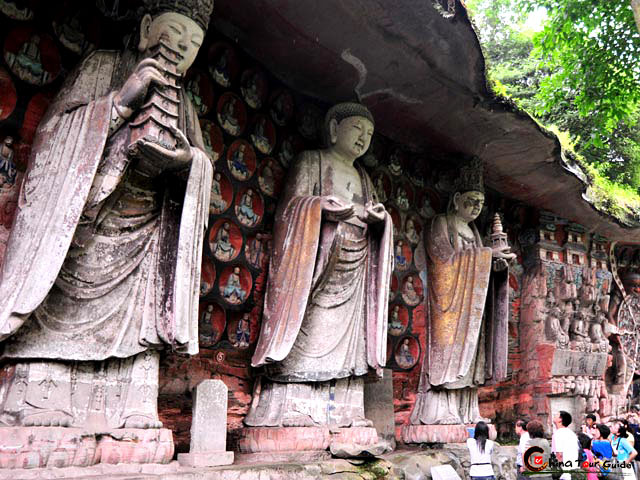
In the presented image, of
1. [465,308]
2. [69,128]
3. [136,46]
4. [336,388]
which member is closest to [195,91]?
[136,46]

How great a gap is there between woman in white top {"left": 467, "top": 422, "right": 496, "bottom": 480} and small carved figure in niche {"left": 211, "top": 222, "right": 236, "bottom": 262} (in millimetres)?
2501

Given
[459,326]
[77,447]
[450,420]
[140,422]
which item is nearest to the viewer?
[77,447]

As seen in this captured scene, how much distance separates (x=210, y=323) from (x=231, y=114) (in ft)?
6.16

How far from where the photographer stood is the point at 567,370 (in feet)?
26.8

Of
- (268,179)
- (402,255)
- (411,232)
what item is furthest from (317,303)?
(411,232)

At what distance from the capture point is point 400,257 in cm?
709

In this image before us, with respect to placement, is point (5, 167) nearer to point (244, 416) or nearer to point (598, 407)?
point (244, 416)

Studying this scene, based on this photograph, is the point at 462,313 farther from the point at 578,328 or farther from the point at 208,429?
the point at 208,429

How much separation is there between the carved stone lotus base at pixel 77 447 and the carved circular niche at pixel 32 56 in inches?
95.8

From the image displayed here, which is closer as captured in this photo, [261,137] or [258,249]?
[258,249]

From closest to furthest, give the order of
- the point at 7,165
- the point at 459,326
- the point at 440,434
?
the point at 7,165, the point at 440,434, the point at 459,326

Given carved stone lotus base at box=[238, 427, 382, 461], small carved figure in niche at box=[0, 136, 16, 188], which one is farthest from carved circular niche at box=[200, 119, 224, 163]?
carved stone lotus base at box=[238, 427, 382, 461]

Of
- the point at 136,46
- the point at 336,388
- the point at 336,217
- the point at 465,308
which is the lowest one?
the point at 336,388

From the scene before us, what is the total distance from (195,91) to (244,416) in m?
2.79
